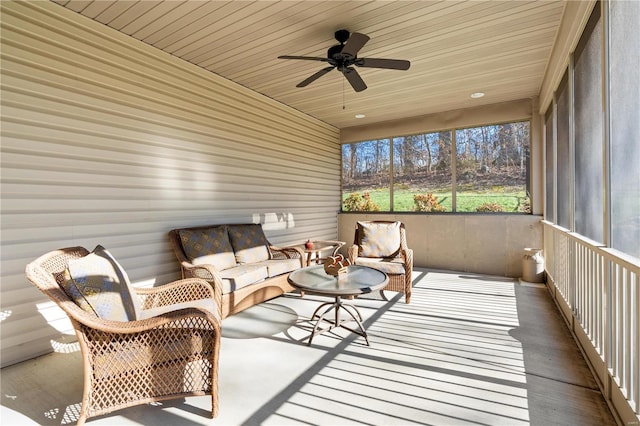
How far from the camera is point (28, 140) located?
2.62 metres

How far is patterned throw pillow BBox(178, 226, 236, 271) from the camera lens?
3598 millimetres

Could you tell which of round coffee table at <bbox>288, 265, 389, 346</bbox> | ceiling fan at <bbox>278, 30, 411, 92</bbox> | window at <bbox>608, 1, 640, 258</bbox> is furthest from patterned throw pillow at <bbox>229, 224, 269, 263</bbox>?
window at <bbox>608, 1, 640, 258</bbox>

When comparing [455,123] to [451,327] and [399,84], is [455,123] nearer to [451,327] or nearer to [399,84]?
[399,84]

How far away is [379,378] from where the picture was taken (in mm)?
2279

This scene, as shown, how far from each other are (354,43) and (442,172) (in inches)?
160

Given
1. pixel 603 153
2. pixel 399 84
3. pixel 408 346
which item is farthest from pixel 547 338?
pixel 399 84

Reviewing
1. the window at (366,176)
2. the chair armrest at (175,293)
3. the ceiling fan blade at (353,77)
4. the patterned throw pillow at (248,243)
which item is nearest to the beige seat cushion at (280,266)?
the patterned throw pillow at (248,243)

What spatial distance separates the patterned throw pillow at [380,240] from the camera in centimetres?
459

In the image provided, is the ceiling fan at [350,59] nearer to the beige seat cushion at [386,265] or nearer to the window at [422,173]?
the beige seat cushion at [386,265]

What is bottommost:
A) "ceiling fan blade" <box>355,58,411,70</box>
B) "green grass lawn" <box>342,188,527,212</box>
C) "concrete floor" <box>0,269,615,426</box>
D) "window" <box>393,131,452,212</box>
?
"concrete floor" <box>0,269,615,426</box>

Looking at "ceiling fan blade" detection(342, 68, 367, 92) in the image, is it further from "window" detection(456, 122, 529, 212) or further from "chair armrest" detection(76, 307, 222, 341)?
"window" detection(456, 122, 529, 212)

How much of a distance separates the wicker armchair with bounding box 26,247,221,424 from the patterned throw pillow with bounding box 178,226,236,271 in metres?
1.57

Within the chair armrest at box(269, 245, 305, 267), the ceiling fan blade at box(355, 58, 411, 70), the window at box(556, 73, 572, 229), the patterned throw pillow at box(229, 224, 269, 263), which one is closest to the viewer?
the ceiling fan blade at box(355, 58, 411, 70)

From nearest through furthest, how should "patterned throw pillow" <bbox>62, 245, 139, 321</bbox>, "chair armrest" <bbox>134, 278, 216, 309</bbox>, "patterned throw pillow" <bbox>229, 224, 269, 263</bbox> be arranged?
"patterned throw pillow" <bbox>62, 245, 139, 321</bbox>
"chair armrest" <bbox>134, 278, 216, 309</bbox>
"patterned throw pillow" <bbox>229, 224, 269, 263</bbox>
